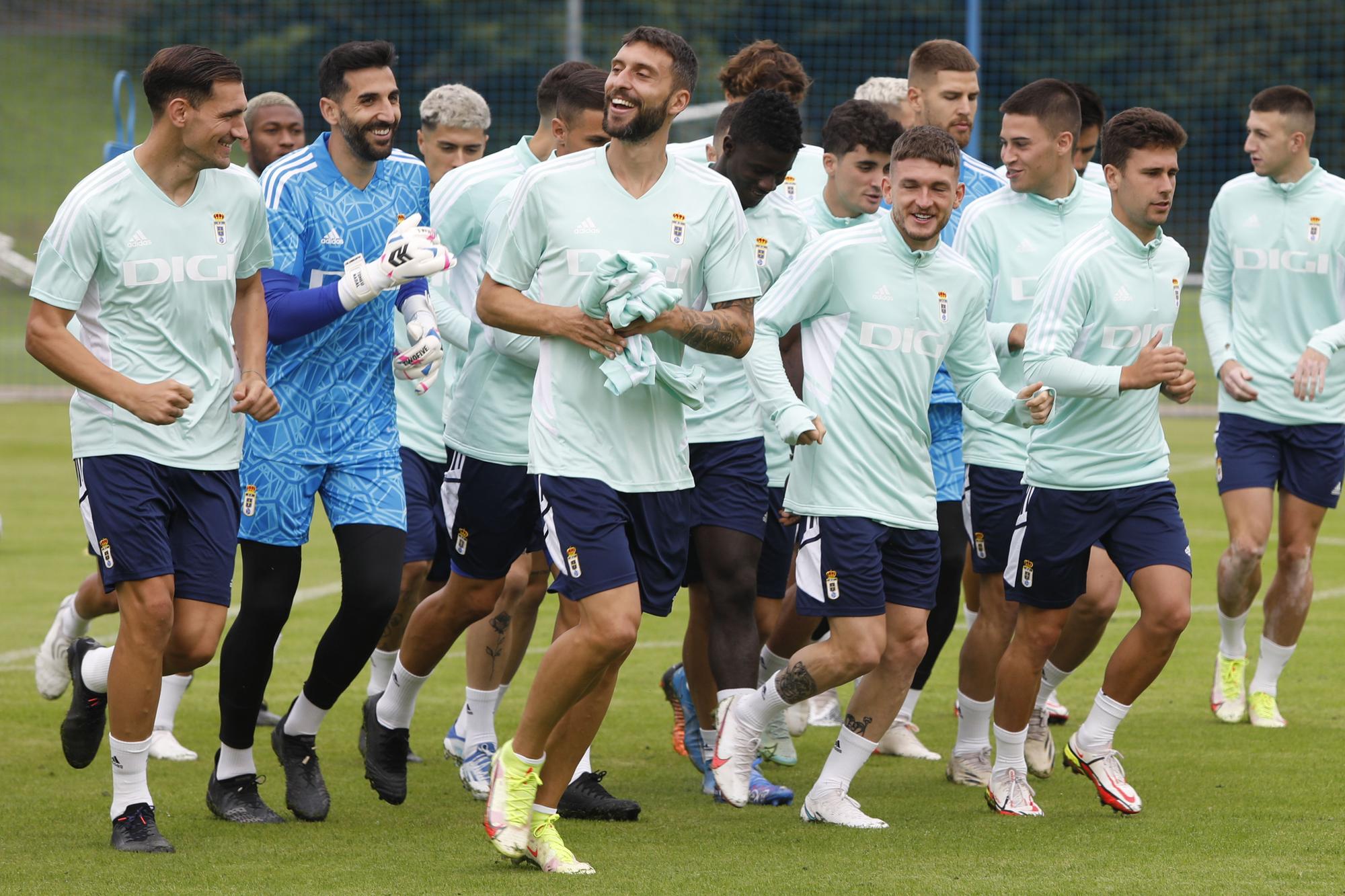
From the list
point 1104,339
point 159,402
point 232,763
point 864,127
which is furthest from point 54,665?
point 1104,339

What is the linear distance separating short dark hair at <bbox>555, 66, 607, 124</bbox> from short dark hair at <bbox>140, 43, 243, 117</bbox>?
1.36 metres

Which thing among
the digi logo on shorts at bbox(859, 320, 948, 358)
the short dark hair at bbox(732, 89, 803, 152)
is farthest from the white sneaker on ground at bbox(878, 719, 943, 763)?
the short dark hair at bbox(732, 89, 803, 152)

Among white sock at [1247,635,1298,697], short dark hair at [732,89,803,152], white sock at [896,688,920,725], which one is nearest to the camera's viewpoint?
short dark hair at [732,89,803,152]

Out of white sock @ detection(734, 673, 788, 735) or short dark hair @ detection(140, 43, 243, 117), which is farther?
white sock @ detection(734, 673, 788, 735)

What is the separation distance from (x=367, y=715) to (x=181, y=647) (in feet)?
3.42

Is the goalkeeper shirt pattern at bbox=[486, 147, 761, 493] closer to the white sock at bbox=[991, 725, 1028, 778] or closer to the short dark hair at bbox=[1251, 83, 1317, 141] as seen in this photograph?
the white sock at bbox=[991, 725, 1028, 778]

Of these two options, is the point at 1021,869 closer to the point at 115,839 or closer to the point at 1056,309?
the point at 1056,309

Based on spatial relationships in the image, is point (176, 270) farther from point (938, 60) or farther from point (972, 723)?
point (938, 60)

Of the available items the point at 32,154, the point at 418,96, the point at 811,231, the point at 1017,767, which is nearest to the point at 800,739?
the point at 1017,767

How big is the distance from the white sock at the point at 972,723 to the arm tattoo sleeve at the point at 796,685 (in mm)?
919

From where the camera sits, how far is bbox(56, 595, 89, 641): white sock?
23.1 ft

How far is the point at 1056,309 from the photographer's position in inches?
240

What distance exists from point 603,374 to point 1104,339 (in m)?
1.91

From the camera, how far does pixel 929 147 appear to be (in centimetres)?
592
